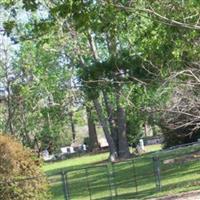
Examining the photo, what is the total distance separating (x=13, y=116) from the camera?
2761 inches

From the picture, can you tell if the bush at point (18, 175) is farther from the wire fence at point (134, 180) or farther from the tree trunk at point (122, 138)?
the tree trunk at point (122, 138)

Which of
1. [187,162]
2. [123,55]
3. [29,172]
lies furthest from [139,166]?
[29,172]

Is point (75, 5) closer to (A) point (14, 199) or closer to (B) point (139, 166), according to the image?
(A) point (14, 199)

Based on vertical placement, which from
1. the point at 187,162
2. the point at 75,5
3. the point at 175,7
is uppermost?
the point at 175,7

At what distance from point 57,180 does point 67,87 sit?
28350mm

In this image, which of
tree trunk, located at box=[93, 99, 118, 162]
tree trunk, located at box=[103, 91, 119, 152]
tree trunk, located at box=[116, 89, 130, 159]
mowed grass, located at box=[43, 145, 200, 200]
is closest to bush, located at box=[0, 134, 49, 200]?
mowed grass, located at box=[43, 145, 200, 200]

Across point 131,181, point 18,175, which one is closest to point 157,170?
point 131,181

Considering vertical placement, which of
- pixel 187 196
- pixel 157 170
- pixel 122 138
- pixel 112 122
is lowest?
pixel 187 196

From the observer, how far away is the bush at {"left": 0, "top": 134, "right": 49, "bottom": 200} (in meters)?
16.5

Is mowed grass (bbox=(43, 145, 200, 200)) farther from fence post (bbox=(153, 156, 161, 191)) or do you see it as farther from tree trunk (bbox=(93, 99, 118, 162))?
tree trunk (bbox=(93, 99, 118, 162))

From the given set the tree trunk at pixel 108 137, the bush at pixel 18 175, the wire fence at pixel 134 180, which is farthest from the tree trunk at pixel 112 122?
the bush at pixel 18 175

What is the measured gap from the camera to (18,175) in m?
17.0

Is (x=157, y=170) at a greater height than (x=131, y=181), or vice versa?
(x=157, y=170)

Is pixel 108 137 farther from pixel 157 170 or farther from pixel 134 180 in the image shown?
pixel 157 170
